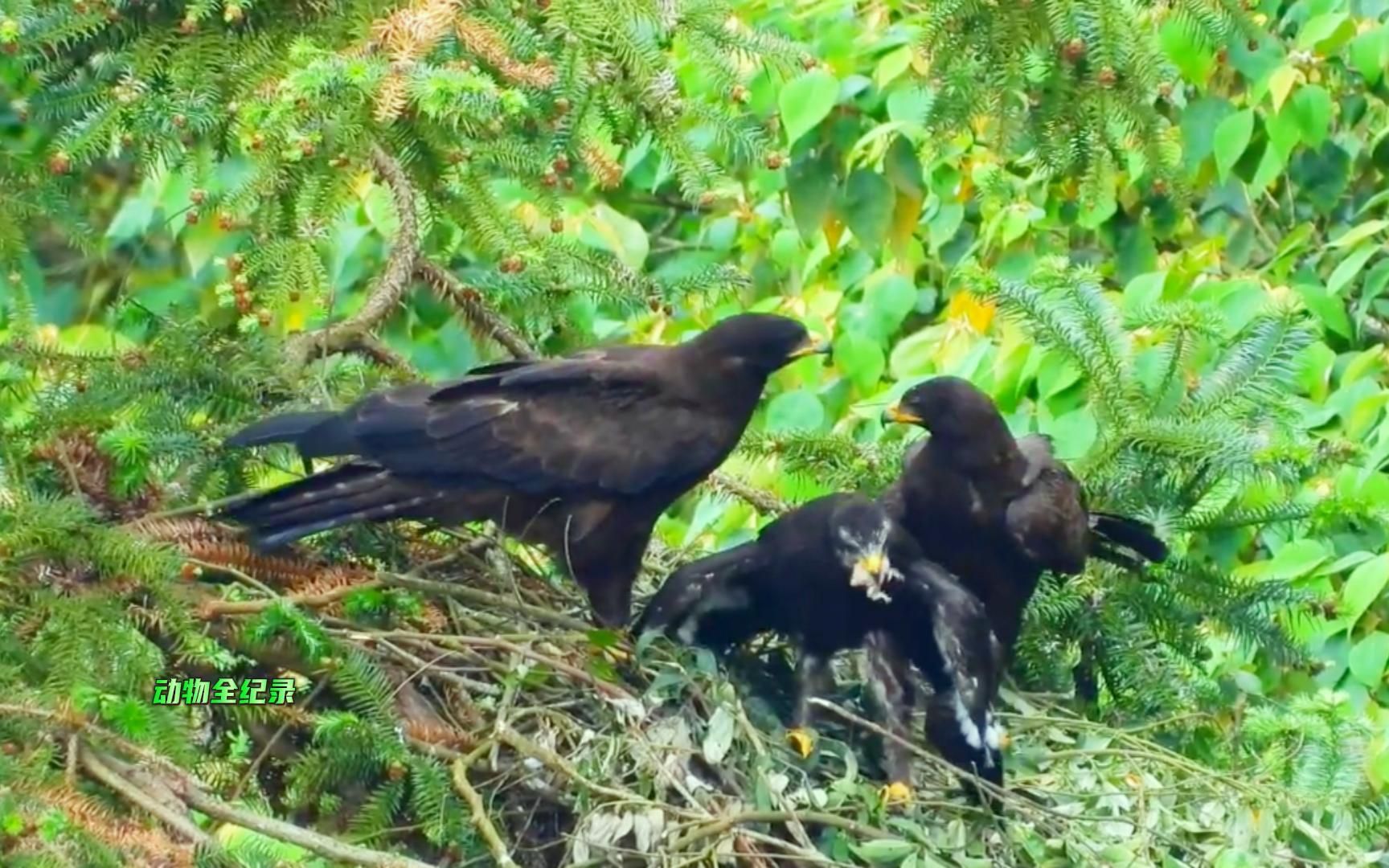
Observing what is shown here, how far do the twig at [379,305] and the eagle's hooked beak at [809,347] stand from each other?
0.73m

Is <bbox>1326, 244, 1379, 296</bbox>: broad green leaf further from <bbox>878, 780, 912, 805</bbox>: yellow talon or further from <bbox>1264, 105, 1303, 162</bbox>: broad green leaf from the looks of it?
<bbox>878, 780, 912, 805</bbox>: yellow talon

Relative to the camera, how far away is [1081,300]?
4090 mm

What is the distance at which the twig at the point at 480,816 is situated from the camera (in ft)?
9.65

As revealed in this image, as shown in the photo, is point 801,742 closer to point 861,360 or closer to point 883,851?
point 883,851

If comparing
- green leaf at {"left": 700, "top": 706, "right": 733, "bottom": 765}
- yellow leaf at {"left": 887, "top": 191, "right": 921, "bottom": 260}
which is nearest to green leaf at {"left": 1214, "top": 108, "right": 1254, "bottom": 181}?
yellow leaf at {"left": 887, "top": 191, "right": 921, "bottom": 260}

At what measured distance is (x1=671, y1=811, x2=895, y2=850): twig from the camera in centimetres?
330

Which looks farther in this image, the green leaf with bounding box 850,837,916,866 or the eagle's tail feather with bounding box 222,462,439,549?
the eagle's tail feather with bounding box 222,462,439,549

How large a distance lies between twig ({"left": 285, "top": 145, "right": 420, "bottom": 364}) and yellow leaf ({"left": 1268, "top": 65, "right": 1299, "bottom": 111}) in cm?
228

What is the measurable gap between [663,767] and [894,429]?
1.92 meters

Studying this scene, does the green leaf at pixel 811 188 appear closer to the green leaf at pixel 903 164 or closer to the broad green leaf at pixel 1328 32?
the green leaf at pixel 903 164

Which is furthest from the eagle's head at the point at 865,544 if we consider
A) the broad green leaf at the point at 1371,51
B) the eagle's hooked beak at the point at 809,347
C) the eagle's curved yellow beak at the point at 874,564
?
the broad green leaf at the point at 1371,51

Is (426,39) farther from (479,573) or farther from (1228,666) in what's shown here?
(1228,666)

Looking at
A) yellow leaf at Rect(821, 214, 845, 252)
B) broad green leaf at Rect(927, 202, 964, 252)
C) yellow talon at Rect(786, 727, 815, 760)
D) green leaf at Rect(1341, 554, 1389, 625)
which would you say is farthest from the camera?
broad green leaf at Rect(927, 202, 964, 252)

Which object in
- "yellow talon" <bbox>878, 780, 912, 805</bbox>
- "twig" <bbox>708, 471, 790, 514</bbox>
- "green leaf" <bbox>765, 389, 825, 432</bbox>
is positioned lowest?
"green leaf" <bbox>765, 389, 825, 432</bbox>
